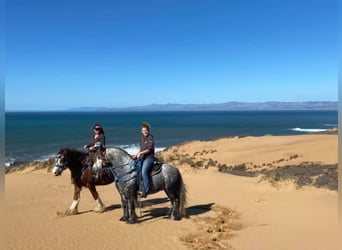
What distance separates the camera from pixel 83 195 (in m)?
15.5

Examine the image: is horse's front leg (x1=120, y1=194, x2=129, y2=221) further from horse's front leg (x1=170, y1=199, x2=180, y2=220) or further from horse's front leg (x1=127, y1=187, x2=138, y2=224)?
horse's front leg (x1=170, y1=199, x2=180, y2=220)

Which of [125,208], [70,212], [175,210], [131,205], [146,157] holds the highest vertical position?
[146,157]

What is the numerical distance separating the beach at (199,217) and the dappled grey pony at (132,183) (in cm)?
39

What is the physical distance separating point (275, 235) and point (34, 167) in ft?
60.5

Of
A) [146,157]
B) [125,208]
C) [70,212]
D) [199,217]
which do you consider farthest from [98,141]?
[199,217]

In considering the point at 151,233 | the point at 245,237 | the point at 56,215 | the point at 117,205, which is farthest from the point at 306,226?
the point at 56,215

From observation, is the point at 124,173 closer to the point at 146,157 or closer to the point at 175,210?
the point at 146,157

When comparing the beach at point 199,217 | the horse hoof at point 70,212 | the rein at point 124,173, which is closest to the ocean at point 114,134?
the beach at point 199,217

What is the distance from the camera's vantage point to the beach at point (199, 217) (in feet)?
32.2

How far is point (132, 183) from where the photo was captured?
1103cm

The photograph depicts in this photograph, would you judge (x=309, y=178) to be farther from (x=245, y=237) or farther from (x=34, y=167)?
(x=34, y=167)

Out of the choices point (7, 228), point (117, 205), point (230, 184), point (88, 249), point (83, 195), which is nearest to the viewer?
point (88, 249)

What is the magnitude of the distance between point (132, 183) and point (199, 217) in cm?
252

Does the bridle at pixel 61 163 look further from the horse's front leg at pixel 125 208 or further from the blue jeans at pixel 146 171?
the blue jeans at pixel 146 171
